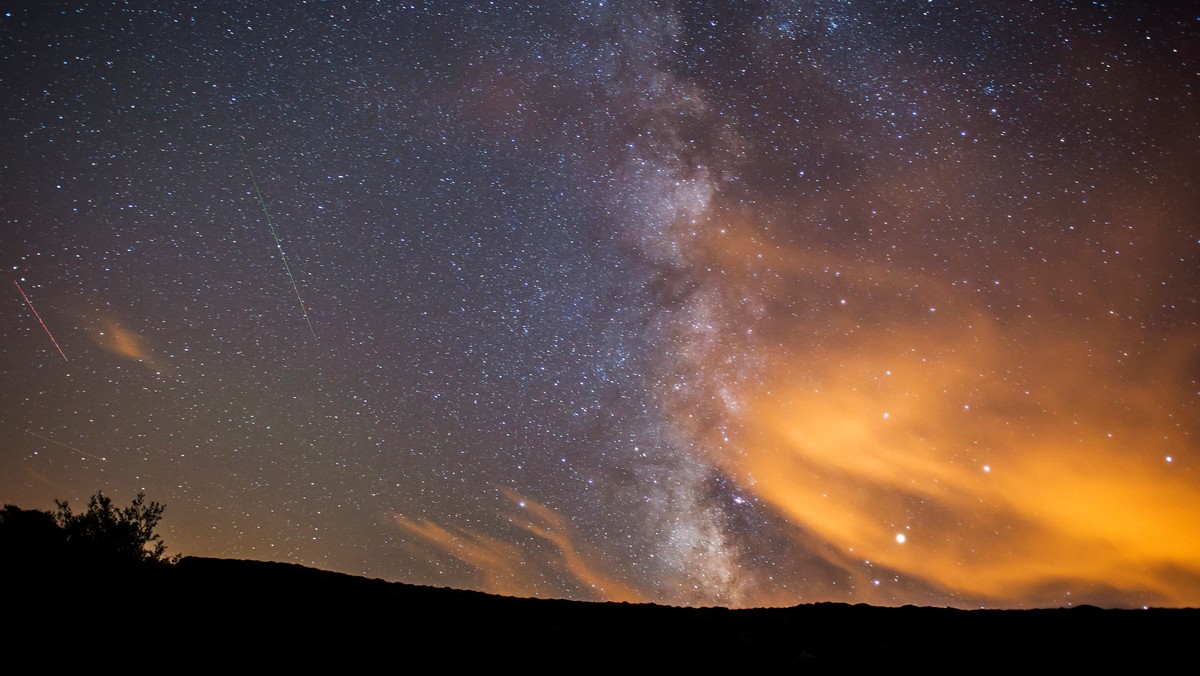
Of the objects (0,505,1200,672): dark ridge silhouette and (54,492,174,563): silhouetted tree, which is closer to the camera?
(0,505,1200,672): dark ridge silhouette

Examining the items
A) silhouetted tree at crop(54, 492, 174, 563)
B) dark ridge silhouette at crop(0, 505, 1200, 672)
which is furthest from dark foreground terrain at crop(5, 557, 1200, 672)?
silhouetted tree at crop(54, 492, 174, 563)

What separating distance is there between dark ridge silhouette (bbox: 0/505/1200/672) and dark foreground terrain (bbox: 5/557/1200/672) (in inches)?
0.6

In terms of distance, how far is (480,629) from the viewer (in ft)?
15.8

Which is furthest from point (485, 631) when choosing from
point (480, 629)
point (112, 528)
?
point (112, 528)

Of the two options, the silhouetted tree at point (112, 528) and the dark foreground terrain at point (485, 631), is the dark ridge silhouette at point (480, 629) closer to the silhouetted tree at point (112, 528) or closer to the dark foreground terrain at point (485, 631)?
the dark foreground terrain at point (485, 631)

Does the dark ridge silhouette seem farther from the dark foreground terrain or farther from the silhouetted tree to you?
the silhouetted tree

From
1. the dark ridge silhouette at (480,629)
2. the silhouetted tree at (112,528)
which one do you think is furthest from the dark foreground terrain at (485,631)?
the silhouetted tree at (112,528)

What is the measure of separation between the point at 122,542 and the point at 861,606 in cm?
2315

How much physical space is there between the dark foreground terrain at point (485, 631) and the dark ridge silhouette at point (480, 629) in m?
0.02

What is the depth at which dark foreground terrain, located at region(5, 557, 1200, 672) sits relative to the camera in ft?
13.3

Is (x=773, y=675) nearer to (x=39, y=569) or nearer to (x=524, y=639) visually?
(x=524, y=639)

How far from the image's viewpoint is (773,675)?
4.08 metres

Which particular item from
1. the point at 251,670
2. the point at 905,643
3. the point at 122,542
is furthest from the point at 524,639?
the point at 122,542

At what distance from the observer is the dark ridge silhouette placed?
4074 millimetres
